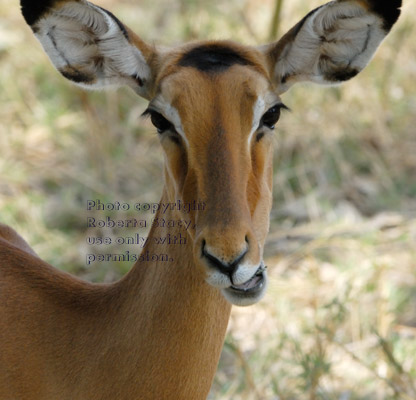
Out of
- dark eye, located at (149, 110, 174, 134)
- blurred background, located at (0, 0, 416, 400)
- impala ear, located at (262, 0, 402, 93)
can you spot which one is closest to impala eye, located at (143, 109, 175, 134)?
dark eye, located at (149, 110, 174, 134)

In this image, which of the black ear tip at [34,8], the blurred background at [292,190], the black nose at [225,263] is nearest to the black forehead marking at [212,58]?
the black ear tip at [34,8]

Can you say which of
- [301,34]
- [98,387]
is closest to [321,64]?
[301,34]

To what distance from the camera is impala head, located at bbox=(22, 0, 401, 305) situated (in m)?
2.76

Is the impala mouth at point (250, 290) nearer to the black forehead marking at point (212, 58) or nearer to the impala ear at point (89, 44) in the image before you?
the black forehead marking at point (212, 58)

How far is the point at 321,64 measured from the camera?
3.69m

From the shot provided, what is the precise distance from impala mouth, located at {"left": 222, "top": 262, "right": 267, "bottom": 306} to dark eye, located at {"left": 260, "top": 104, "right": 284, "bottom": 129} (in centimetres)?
65

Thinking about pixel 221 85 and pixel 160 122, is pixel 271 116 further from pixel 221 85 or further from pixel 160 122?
pixel 160 122

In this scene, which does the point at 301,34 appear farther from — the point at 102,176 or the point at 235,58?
the point at 102,176

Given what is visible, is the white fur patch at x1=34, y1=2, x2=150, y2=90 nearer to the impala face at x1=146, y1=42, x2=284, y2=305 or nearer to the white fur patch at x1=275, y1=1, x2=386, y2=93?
the impala face at x1=146, y1=42, x2=284, y2=305

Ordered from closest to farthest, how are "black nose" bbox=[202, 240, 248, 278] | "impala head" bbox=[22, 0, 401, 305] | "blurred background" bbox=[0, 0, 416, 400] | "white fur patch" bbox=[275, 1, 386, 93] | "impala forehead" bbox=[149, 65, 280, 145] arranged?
"black nose" bbox=[202, 240, 248, 278] → "impala head" bbox=[22, 0, 401, 305] → "impala forehead" bbox=[149, 65, 280, 145] → "white fur patch" bbox=[275, 1, 386, 93] → "blurred background" bbox=[0, 0, 416, 400]

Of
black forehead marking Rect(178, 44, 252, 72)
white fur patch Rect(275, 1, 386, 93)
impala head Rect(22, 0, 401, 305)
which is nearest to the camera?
impala head Rect(22, 0, 401, 305)

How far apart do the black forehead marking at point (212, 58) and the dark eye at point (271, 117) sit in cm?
23

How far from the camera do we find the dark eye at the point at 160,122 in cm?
315

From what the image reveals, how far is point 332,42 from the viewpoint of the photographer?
361cm
